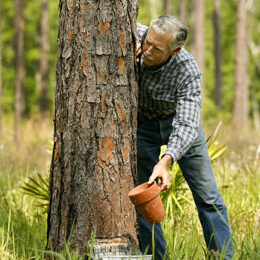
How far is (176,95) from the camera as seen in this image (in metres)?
3.02

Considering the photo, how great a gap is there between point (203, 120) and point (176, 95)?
8634 mm

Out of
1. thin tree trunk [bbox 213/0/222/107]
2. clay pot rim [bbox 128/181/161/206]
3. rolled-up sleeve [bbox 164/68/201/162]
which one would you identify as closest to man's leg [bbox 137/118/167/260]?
rolled-up sleeve [bbox 164/68/201/162]

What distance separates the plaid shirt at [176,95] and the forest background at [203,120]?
0.62 m

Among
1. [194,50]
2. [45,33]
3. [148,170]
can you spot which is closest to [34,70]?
[45,33]

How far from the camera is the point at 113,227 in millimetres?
2645

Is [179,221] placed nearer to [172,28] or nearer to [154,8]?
[172,28]

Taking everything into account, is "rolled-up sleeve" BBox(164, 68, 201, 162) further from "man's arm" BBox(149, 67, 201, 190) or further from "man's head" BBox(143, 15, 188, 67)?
"man's head" BBox(143, 15, 188, 67)

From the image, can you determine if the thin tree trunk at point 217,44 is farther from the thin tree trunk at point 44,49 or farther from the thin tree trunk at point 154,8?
the thin tree trunk at point 44,49

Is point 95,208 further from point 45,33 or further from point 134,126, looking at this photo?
point 45,33

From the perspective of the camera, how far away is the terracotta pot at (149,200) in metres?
2.43

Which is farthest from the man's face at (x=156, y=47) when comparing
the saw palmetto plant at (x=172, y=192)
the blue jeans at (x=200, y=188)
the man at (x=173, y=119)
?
the saw palmetto plant at (x=172, y=192)

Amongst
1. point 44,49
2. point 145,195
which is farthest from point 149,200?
point 44,49

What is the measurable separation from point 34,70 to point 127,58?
26938 millimetres

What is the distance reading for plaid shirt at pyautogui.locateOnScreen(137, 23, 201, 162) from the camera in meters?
2.77
